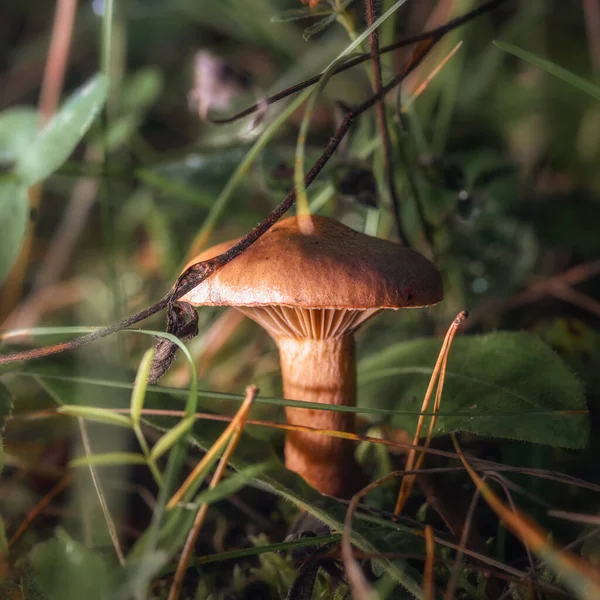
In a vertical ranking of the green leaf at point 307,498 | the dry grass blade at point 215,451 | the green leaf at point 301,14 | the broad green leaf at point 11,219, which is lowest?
the green leaf at point 307,498

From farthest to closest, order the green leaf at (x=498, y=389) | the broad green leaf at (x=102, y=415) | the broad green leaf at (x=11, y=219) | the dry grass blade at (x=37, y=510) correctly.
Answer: the broad green leaf at (x=11, y=219), the dry grass blade at (x=37, y=510), the green leaf at (x=498, y=389), the broad green leaf at (x=102, y=415)

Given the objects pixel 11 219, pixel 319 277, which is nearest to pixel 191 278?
pixel 319 277

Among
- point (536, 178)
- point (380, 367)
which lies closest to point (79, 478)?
point (380, 367)

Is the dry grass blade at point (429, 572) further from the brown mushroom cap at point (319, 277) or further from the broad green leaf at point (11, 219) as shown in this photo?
the broad green leaf at point (11, 219)

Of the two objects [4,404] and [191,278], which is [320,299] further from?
[4,404]

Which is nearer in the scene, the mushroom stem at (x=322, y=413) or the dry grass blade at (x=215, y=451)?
the dry grass blade at (x=215, y=451)

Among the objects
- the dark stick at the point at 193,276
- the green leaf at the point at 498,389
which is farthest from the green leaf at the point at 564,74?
the green leaf at the point at 498,389
